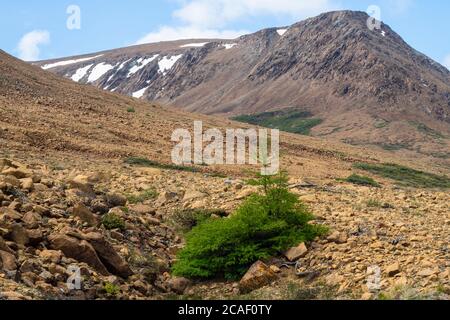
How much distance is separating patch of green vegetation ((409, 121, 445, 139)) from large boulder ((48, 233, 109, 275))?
7567 cm

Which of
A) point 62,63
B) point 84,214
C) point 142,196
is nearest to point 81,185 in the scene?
point 142,196

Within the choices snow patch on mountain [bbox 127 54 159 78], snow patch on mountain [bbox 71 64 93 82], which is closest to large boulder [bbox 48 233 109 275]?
snow patch on mountain [bbox 127 54 159 78]

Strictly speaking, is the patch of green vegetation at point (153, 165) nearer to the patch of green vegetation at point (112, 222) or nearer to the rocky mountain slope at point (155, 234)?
the rocky mountain slope at point (155, 234)

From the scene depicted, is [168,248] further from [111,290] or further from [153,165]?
[153,165]

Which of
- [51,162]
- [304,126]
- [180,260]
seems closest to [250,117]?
[304,126]

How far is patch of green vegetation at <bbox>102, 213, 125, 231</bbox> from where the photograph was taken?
36.2ft

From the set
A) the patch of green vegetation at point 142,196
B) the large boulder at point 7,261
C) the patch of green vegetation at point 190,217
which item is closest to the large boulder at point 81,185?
the patch of green vegetation at point 142,196

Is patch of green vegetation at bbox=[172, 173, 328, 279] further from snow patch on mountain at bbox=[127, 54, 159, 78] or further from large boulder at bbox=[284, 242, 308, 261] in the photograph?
snow patch on mountain at bbox=[127, 54, 159, 78]

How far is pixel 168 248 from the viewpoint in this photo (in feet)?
37.6

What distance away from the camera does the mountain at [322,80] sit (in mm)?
87438

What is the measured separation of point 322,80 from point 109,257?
104 meters

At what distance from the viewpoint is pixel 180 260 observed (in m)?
10.5
